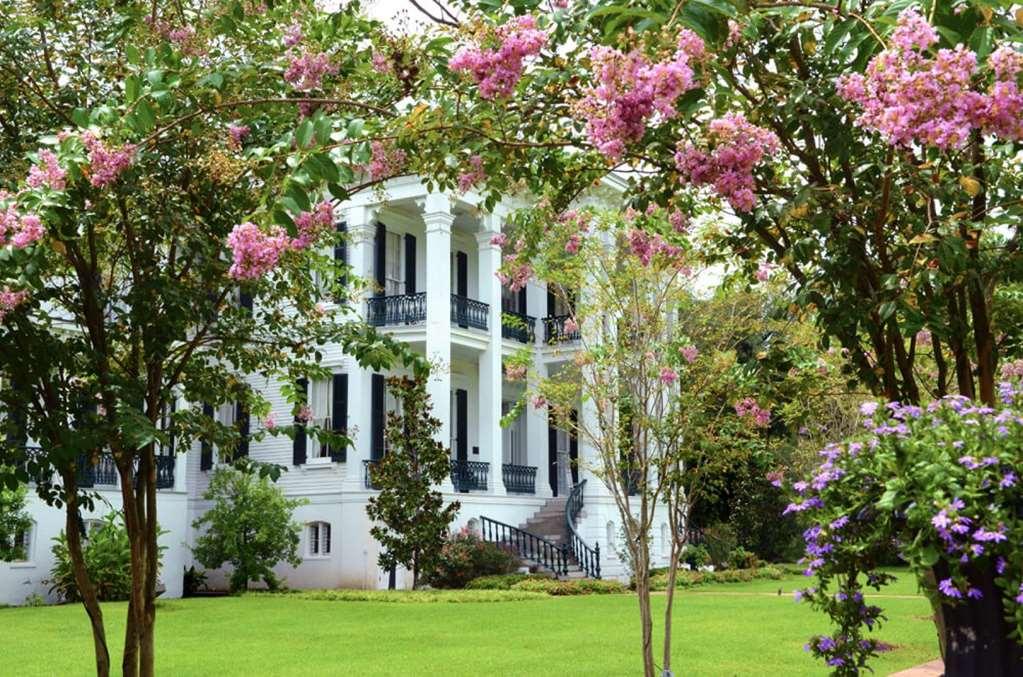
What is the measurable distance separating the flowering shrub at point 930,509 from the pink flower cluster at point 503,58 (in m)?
1.78

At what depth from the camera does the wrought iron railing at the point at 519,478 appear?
24266 mm

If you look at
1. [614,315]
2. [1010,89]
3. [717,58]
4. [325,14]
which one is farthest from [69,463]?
[614,315]

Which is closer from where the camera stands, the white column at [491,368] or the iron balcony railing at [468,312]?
the white column at [491,368]

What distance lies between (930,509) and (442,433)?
Result: 18.6 m

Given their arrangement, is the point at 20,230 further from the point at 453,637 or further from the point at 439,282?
the point at 439,282

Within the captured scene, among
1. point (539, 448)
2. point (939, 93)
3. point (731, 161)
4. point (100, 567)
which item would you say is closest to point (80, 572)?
point (731, 161)

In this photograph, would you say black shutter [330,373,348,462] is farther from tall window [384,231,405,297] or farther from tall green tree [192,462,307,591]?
tall window [384,231,405,297]

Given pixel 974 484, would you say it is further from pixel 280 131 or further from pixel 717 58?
pixel 280 131

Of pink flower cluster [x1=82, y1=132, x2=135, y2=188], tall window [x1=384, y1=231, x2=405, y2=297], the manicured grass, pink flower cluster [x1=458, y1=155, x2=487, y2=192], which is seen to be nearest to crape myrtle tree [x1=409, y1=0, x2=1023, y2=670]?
pink flower cluster [x1=458, y1=155, x2=487, y2=192]

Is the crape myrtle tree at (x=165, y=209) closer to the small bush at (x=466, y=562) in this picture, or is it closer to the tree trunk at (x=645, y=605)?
the tree trunk at (x=645, y=605)

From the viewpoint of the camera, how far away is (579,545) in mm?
22734

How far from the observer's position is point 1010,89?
2.86m

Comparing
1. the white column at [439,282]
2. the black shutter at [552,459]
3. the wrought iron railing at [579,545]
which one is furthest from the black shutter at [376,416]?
the black shutter at [552,459]

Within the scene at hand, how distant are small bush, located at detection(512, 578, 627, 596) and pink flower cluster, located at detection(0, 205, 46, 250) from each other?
16.2 meters
